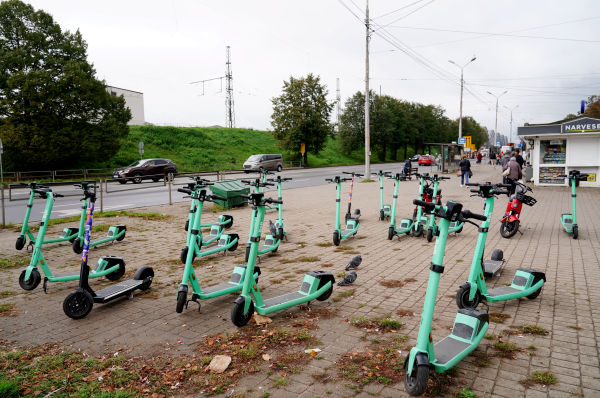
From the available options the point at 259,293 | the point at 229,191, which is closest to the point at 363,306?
the point at 259,293

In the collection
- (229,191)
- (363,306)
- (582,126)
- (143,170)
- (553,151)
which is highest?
(582,126)

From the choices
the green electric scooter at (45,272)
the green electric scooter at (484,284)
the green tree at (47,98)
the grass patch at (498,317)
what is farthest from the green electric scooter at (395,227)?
the green tree at (47,98)

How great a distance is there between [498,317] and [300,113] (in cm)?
4283

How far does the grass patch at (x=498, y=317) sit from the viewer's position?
4.40 meters

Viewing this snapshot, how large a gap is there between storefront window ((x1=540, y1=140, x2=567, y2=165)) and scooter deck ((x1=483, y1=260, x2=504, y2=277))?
54.5ft

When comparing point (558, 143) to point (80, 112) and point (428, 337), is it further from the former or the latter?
point (80, 112)

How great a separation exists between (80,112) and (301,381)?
33568 mm

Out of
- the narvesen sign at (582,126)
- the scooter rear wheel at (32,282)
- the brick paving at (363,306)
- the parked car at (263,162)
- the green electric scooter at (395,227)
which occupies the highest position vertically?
the narvesen sign at (582,126)

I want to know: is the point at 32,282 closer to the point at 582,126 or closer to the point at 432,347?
the point at 432,347

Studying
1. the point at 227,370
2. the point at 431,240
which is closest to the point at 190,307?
the point at 227,370

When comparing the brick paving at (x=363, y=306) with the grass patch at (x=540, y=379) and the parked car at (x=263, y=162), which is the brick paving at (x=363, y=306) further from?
the parked car at (x=263, y=162)

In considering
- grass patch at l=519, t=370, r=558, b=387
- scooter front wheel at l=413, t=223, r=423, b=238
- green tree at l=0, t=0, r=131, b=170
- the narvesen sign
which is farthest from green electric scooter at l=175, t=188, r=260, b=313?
green tree at l=0, t=0, r=131, b=170

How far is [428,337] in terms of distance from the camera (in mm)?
3096

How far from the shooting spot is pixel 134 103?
53.5m
